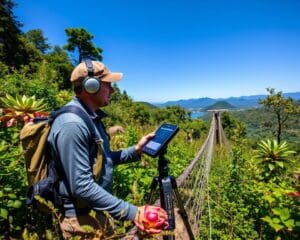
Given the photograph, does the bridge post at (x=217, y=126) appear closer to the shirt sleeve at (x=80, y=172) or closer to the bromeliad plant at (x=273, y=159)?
the bromeliad plant at (x=273, y=159)

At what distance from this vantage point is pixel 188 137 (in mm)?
8062

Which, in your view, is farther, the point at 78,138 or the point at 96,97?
the point at 96,97

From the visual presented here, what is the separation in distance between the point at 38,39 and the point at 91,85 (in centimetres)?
4797

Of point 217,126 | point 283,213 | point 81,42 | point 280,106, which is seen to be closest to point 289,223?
point 283,213

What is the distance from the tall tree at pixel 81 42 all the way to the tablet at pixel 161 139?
107 ft

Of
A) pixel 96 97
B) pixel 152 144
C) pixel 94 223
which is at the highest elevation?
pixel 96 97

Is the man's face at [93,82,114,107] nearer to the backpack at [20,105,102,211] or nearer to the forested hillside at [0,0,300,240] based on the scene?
the backpack at [20,105,102,211]

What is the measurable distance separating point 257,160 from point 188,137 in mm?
3930

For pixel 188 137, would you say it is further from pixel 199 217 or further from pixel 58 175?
pixel 58 175

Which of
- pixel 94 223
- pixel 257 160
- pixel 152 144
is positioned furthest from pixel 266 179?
pixel 94 223

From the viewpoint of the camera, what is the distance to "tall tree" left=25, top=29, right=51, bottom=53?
43609mm

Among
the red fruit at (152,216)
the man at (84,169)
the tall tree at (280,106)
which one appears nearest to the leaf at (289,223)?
the man at (84,169)

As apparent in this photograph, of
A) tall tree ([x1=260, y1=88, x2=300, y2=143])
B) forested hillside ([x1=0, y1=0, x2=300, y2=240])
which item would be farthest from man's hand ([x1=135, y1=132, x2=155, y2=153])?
tall tree ([x1=260, y1=88, x2=300, y2=143])

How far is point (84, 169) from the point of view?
1.19 m
